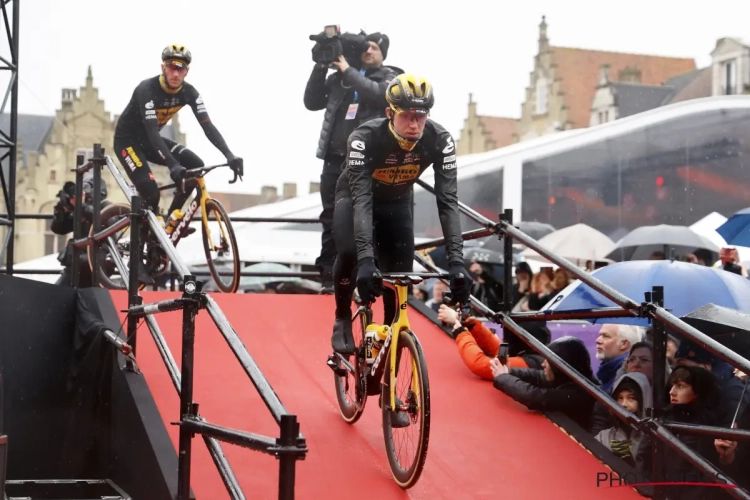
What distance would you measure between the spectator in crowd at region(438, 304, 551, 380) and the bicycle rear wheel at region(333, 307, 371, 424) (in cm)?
98

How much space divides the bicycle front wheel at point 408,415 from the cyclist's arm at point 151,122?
4188 mm

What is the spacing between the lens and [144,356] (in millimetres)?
7047

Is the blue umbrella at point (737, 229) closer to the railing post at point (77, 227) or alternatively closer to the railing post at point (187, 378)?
the railing post at point (77, 227)

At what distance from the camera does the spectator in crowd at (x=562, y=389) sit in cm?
673

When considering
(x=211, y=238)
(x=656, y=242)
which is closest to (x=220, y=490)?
(x=211, y=238)

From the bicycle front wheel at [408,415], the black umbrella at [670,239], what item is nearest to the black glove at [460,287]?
the bicycle front wheel at [408,415]

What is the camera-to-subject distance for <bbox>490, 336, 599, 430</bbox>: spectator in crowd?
673cm

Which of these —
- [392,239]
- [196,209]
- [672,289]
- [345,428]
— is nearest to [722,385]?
[672,289]

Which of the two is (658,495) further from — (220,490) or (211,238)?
(211,238)

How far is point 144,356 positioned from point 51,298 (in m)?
0.91

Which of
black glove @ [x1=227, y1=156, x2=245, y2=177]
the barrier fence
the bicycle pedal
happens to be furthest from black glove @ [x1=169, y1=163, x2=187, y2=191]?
the bicycle pedal

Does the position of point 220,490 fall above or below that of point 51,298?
below

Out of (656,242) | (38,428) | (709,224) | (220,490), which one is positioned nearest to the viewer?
(220,490)

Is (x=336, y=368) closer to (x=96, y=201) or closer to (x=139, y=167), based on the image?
(x=96, y=201)
